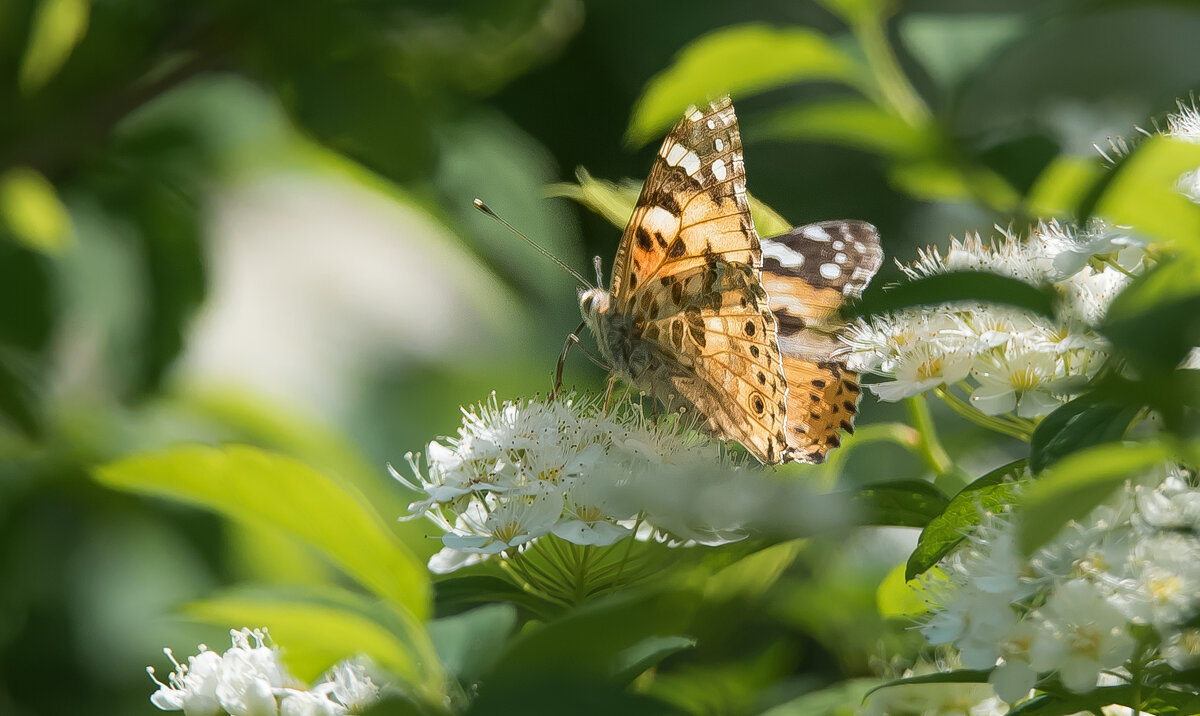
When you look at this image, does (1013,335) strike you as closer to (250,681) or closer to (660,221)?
(660,221)

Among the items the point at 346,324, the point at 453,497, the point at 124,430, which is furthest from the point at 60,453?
the point at 453,497

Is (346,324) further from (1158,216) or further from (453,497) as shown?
(1158,216)

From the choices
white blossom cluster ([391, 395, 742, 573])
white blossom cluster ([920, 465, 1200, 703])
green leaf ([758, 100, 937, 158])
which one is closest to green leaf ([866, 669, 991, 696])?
white blossom cluster ([920, 465, 1200, 703])

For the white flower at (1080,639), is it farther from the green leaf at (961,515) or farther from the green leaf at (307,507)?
the green leaf at (307,507)

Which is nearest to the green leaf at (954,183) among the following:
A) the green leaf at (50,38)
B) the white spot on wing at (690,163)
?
the white spot on wing at (690,163)

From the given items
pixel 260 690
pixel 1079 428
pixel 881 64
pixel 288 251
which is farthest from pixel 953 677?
pixel 288 251

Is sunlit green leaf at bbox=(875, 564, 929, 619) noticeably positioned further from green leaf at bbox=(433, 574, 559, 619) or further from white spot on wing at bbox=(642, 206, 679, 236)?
white spot on wing at bbox=(642, 206, 679, 236)
